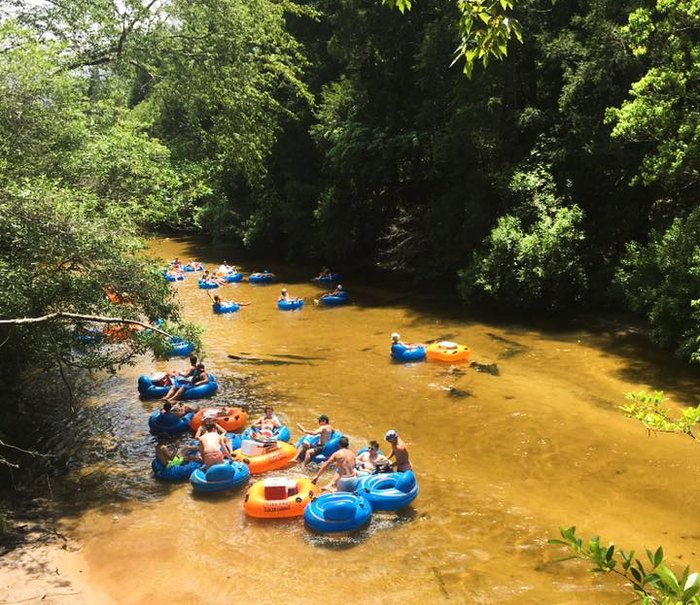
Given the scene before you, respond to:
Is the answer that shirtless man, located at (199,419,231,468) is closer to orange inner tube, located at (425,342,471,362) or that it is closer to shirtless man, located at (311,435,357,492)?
shirtless man, located at (311,435,357,492)

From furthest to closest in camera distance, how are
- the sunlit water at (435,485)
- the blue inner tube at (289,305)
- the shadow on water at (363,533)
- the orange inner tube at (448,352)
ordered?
1. the blue inner tube at (289,305)
2. the orange inner tube at (448,352)
3. the shadow on water at (363,533)
4. the sunlit water at (435,485)

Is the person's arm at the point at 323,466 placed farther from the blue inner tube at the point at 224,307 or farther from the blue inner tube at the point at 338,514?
the blue inner tube at the point at 224,307

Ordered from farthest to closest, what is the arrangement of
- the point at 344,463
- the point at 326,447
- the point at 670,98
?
the point at 670,98
the point at 326,447
the point at 344,463

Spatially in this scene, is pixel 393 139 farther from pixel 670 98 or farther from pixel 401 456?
pixel 401 456

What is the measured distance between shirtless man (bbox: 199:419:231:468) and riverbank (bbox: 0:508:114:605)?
2.36 metres

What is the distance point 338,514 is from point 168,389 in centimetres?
722

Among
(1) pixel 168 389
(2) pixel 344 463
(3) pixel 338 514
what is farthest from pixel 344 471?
(1) pixel 168 389

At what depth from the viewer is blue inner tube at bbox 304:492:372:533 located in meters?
8.70

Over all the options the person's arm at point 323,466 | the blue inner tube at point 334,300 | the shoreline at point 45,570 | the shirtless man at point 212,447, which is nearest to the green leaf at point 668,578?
the shoreline at point 45,570

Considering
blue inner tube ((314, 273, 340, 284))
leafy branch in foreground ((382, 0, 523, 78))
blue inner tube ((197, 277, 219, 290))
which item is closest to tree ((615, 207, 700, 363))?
leafy branch in foreground ((382, 0, 523, 78))

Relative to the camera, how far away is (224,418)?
12297mm

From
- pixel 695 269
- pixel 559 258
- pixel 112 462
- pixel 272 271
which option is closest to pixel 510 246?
pixel 559 258

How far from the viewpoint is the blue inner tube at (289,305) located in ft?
74.7

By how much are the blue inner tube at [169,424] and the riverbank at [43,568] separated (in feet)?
10.6
